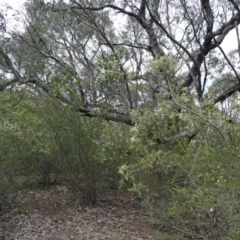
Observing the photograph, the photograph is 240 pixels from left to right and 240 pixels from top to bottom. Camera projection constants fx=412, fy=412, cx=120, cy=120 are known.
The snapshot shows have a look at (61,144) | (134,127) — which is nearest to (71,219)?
(61,144)

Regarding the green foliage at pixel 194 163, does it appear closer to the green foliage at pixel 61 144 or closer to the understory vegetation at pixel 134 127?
the understory vegetation at pixel 134 127

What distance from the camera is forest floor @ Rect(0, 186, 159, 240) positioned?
617 centimetres

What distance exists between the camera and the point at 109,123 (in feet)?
23.9

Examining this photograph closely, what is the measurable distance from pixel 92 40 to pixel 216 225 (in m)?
9.67

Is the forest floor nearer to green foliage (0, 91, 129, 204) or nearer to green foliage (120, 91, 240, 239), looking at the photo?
green foliage (0, 91, 129, 204)

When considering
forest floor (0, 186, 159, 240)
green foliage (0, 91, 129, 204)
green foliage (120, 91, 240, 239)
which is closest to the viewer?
green foliage (120, 91, 240, 239)

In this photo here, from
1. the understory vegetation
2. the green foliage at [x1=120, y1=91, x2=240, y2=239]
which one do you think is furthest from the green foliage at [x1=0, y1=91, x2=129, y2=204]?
the green foliage at [x1=120, y1=91, x2=240, y2=239]

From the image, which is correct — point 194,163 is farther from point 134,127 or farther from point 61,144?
point 61,144

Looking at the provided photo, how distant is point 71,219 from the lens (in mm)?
6852

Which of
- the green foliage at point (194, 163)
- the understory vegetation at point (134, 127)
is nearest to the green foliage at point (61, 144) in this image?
the understory vegetation at point (134, 127)

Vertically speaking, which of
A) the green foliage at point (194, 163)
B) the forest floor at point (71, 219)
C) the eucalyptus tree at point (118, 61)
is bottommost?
the forest floor at point (71, 219)

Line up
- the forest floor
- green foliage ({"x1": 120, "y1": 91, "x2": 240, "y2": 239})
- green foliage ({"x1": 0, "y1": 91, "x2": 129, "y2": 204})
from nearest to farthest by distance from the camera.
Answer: green foliage ({"x1": 120, "y1": 91, "x2": 240, "y2": 239}), the forest floor, green foliage ({"x1": 0, "y1": 91, "x2": 129, "y2": 204})

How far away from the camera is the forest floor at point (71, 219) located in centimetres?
617

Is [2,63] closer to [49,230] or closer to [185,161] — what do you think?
[49,230]
